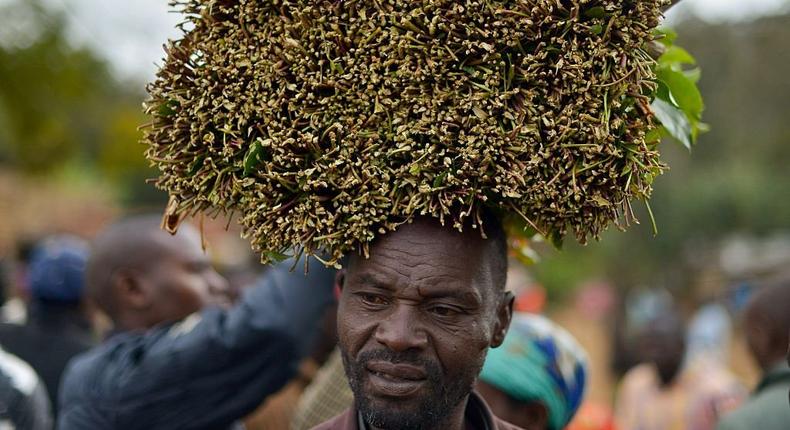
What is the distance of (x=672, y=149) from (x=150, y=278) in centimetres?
2582

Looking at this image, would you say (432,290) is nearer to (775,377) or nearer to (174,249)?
(174,249)

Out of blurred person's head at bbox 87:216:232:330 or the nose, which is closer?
the nose

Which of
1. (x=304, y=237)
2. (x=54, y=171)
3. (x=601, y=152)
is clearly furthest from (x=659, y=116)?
(x=54, y=171)

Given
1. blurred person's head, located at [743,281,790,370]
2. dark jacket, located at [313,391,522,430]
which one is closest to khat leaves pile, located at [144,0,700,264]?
dark jacket, located at [313,391,522,430]

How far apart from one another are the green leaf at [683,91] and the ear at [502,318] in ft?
2.69

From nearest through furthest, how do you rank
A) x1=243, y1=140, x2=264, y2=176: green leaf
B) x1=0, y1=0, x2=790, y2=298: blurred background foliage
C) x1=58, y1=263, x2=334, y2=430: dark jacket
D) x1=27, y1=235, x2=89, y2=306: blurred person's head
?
x1=243, y1=140, x2=264, y2=176: green leaf, x1=58, y1=263, x2=334, y2=430: dark jacket, x1=27, y1=235, x2=89, y2=306: blurred person's head, x1=0, y1=0, x2=790, y2=298: blurred background foliage

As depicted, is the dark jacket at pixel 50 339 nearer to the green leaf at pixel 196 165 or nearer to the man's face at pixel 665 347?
the green leaf at pixel 196 165

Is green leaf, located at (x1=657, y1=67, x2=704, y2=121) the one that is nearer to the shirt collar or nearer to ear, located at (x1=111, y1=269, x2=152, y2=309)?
the shirt collar

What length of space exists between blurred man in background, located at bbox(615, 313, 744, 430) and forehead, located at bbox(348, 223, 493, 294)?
14.8ft

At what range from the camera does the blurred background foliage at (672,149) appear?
26453 millimetres

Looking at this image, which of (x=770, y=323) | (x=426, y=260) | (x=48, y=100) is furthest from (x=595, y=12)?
(x=48, y=100)

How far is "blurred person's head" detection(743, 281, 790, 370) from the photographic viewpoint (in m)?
5.20

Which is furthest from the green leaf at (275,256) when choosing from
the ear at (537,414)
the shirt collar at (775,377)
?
the shirt collar at (775,377)

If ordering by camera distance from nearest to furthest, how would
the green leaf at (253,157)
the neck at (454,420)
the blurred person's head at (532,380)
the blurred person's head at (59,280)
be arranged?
the green leaf at (253,157)
the neck at (454,420)
the blurred person's head at (532,380)
the blurred person's head at (59,280)
